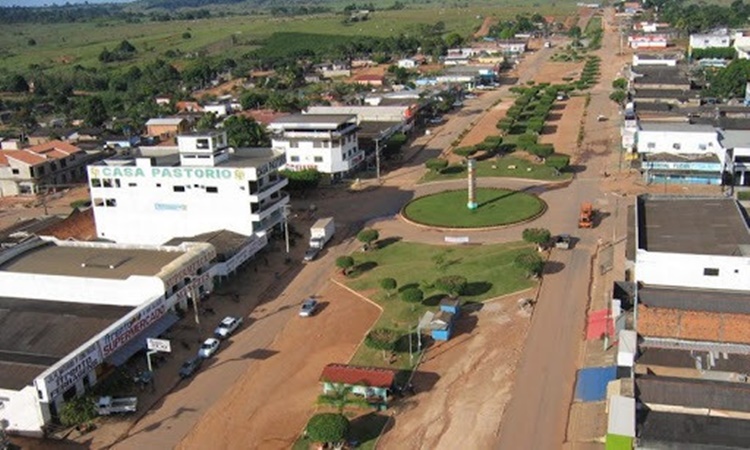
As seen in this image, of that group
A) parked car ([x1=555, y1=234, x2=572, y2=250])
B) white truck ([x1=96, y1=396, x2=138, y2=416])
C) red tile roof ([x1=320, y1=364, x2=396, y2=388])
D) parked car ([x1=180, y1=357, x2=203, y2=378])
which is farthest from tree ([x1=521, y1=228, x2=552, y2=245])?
white truck ([x1=96, y1=396, x2=138, y2=416])

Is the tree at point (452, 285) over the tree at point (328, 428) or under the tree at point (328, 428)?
over

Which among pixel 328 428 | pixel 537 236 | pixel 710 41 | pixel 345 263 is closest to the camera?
pixel 328 428

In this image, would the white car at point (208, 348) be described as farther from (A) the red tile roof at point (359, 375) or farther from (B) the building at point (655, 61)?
(B) the building at point (655, 61)

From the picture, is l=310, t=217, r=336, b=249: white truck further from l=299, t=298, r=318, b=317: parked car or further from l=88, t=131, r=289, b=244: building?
l=299, t=298, r=318, b=317: parked car

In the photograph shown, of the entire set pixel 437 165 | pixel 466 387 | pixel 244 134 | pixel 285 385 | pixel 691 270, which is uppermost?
pixel 244 134

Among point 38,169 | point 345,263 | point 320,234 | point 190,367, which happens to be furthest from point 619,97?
point 190,367

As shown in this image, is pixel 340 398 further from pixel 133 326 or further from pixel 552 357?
pixel 133 326

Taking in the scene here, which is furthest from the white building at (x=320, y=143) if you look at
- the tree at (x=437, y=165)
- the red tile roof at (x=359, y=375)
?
the red tile roof at (x=359, y=375)
